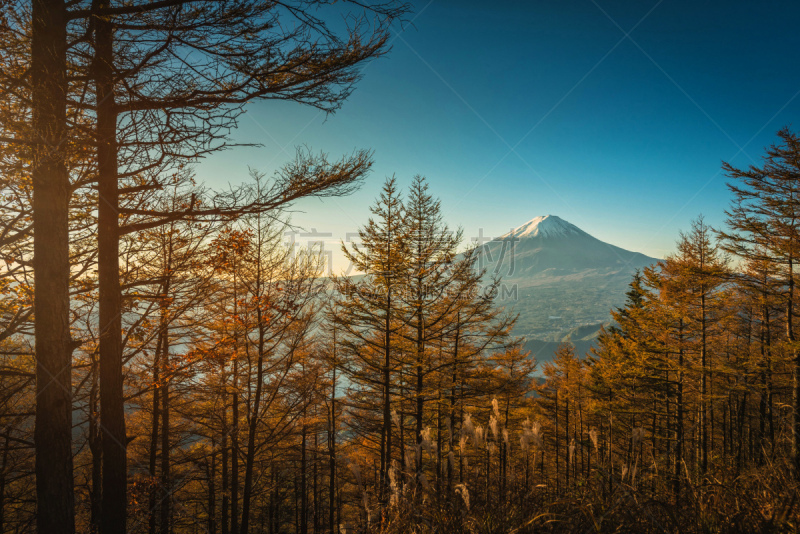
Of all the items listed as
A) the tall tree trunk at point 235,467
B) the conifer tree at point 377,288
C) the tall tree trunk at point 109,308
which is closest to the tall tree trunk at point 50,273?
the tall tree trunk at point 109,308

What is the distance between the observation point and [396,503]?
123 inches

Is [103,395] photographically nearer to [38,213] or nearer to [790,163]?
[38,213]

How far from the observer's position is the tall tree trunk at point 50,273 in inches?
122

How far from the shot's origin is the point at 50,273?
3217mm

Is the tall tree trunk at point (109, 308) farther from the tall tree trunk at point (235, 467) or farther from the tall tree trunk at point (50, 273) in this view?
the tall tree trunk at point (235, 467)

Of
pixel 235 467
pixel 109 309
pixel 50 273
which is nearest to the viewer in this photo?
pixel 50 273

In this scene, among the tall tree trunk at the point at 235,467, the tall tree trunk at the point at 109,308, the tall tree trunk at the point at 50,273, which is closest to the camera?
the tall tree trunk at the point at 50,273

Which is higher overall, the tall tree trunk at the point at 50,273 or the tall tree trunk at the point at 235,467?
the tall tree trunk at the point at 50,273

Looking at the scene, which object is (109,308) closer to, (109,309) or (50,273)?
(109,309)

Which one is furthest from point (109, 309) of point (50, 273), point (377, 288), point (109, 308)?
point (377, 288)

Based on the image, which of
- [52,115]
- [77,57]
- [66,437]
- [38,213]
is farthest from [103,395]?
[77,57]

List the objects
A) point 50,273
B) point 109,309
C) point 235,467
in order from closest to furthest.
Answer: point 50,273 → point 109,309 → point 235,467

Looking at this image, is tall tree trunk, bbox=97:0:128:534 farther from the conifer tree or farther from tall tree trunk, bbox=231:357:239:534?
the conifer tree

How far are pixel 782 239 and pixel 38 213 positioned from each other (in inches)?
644
